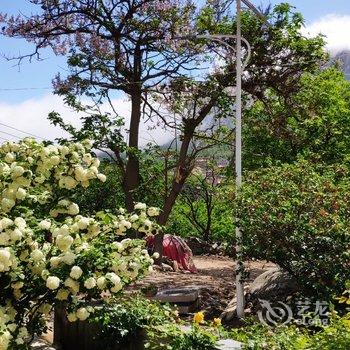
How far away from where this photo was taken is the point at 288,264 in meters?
7.94

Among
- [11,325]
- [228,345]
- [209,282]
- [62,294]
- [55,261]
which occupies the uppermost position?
[55,261]

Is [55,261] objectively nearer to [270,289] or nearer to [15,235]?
[15,235]

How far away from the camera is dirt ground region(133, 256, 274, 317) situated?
10.6 metres

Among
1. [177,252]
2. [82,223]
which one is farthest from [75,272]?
[177,252]

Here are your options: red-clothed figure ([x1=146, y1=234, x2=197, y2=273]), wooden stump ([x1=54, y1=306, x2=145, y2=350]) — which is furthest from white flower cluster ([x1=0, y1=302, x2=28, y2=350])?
red-clothed figure ([x1=146, y1=234, x2=197, y2=273])

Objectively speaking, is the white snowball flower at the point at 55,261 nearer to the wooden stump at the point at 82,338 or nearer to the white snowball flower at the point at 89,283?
the white snowball flower at the point at 89,283

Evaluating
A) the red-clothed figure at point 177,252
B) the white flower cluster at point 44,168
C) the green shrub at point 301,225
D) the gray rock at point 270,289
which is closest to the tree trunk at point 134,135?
the red-clothed figure at point 177,252

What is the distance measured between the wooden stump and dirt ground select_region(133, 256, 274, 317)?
335cm

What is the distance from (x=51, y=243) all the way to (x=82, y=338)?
2338 millimetres

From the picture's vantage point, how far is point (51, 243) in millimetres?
4203

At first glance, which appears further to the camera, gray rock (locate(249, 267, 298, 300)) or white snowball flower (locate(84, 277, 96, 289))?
gray rock (locate(249, 267, 298, 300))

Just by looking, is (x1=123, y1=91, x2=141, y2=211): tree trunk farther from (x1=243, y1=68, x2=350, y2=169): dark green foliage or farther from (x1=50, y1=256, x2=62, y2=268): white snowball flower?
(x1=50, y1=256, x2=62, y2=268): white snowball flower

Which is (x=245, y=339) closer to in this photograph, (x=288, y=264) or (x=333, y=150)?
(x=288, y=264)

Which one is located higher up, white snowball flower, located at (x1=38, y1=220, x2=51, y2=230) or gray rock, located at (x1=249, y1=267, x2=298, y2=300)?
white snowball flower, located at (x1=38, y1=220, x2=51, y2=230)
